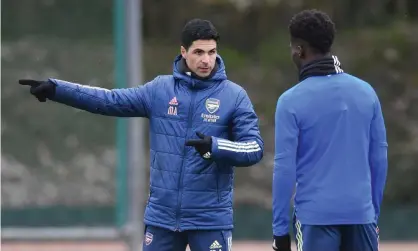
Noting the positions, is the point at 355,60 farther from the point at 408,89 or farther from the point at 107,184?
the point at 107,184

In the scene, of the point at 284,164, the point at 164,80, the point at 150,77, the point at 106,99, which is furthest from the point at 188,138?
the point at 150,77

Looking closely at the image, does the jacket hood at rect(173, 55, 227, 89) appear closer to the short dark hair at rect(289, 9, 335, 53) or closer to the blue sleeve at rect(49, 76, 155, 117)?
the blue sleeve at rect(49, 76, 155, 117)

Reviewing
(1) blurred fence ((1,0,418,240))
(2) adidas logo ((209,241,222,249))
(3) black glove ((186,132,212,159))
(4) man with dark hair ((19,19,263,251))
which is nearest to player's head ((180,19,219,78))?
(4) man with dark hair ((19,19,263,251))

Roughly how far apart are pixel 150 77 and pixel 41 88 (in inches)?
173

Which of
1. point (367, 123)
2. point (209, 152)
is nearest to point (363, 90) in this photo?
point (367, 123)

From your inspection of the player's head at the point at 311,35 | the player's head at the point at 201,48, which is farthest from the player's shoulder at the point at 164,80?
the player's head at the point at 311,35

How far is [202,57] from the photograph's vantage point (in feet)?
19.1

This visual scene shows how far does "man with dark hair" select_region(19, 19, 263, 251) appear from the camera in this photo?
5.78 m

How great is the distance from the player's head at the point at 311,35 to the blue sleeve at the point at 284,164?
0.87ft

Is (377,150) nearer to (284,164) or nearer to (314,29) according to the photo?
(284,164)

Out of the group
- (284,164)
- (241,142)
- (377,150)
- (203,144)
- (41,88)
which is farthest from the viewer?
(41,88)

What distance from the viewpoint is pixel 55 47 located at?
883 centimetres

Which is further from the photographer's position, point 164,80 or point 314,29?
point 164,80

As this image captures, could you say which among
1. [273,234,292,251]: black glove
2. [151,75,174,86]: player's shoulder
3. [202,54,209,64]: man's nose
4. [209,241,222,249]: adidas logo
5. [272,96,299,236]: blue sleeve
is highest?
[202,54,209,64]: man's nose
